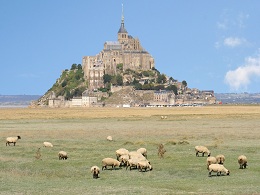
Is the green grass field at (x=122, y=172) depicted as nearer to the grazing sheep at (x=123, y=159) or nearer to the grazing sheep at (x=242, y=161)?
the grazing sheep at (x=242, y=161)

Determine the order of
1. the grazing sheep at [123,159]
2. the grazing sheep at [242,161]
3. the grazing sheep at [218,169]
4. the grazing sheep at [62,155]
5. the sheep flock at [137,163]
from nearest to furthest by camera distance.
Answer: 1. the grazing sheep at [218,169]
2. the sheep flock at [137,163]
3. the grazing sheep at [242,161]
4. the grazing sheep at [123,159]
5. the grazing sheep at [62,155]

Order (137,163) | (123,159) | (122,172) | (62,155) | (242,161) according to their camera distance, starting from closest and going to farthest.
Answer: (122,172), (242,161), (137,163), (123,159), (62,155)

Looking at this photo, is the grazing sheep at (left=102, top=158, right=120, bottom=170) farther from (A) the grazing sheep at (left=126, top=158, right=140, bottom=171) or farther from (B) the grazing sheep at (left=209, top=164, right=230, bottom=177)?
(B) the grazing sheep at (left=209, top=164, right=230, bottom=177)

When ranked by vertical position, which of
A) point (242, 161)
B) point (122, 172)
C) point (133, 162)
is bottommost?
point (122, 172)

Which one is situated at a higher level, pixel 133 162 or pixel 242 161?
pixel 242 161

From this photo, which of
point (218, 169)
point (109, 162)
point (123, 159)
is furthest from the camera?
point (123, 159)

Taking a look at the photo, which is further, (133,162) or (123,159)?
(123,159)

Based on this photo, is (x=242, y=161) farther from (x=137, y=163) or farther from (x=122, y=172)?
(x=122, y=172)

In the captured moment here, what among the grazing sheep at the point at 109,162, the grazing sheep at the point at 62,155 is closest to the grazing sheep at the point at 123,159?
the grazing sheep at the point at 109,162

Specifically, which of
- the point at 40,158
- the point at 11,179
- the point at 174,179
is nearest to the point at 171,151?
the point at 40,158

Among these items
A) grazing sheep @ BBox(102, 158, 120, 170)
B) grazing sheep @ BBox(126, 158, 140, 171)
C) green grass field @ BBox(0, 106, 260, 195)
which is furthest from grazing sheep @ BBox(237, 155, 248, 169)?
grazing sheep @ BBox(102, 158, 120, 170)

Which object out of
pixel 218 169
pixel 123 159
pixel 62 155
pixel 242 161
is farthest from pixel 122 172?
pixel 62 155

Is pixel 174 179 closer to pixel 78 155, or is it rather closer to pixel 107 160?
pixel 107 160

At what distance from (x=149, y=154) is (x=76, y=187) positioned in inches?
453
